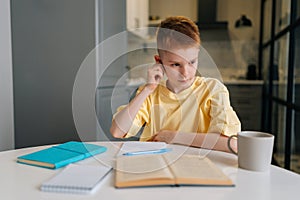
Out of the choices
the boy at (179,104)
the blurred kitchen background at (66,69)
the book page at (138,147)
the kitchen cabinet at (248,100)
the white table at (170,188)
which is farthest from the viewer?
the kitchen cabinet at (248,100)

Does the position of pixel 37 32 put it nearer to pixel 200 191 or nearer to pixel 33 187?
pixel 33 187

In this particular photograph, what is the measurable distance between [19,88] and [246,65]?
283 cm

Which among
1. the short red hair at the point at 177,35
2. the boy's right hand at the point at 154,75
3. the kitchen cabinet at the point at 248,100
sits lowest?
the kitchen cabinet at the point at 248,100

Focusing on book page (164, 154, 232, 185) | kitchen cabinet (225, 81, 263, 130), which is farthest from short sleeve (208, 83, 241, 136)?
kitchen cabinet (225, 81, 263, 130)

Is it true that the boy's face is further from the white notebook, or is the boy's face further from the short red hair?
the white notebook

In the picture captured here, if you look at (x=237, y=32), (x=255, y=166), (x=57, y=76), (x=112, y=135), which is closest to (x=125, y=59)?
(x=57, y=76)

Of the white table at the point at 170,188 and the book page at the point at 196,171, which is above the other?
the book page at the point at 196,171

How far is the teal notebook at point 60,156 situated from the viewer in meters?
0.73

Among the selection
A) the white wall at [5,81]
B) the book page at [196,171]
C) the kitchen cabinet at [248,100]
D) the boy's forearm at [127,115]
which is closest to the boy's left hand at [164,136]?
the boy's forearm at [127,115]

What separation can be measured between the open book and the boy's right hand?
271 mm

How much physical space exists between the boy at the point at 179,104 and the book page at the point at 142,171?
249mm

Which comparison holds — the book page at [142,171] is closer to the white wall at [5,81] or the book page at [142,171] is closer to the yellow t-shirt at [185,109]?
the yellow t-shirt at [185,109]

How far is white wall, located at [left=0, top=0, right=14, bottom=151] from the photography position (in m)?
1.80

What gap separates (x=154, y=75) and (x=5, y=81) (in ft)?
4.13
